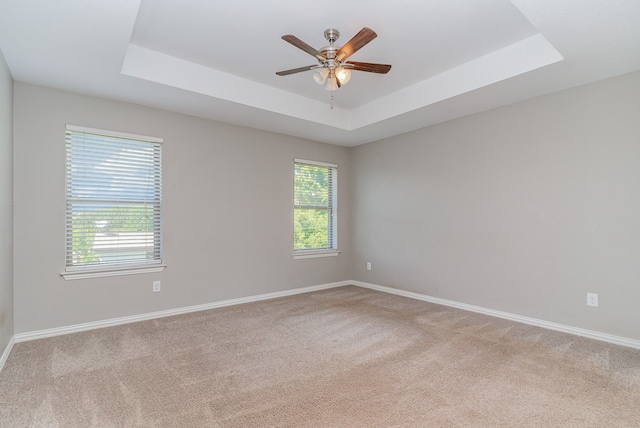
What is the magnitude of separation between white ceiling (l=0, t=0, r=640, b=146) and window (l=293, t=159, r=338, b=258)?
1.23 meters

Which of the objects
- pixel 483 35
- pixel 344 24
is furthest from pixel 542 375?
pixel 344 24

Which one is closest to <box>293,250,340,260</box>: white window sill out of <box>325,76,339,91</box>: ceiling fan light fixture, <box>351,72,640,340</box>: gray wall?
<box>351,72,640,340</box>: gray wall

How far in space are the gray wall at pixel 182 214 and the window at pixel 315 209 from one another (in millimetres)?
128

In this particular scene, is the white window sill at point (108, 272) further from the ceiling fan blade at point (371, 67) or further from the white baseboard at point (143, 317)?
the ceiling fan blade at point (371, 67)

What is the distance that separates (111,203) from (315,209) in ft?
9.13

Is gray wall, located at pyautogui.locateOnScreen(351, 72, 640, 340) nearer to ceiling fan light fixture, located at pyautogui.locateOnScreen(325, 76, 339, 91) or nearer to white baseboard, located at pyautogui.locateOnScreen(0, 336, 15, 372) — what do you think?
ceiling fan light fixture, located at pyautogui.locateOnScreen(325, 76, 339, 91)

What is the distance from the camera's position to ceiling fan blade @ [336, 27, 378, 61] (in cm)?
214

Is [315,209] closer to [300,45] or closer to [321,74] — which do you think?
[321,74]

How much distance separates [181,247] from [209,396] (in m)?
2.18

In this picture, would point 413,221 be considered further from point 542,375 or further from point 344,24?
point 344,24

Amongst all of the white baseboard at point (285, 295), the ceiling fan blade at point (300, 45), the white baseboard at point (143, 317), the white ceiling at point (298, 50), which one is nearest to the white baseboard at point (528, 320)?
the white baseboard at point (285, 295)

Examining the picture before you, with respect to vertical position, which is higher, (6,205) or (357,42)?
(357,42)

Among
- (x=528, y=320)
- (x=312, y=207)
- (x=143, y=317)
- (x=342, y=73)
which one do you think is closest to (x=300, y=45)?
(x=342, y=73)

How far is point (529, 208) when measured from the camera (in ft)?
11.4
